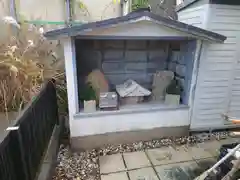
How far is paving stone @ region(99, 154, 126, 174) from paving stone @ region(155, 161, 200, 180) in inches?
19.1

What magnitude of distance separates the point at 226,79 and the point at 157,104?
1153 mm

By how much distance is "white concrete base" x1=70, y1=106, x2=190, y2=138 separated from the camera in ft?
8.47

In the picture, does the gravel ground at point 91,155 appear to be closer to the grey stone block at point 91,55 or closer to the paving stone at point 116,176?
the paving stone at point 116,176

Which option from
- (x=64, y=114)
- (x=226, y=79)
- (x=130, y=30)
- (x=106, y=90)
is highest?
(x=130, y=30)

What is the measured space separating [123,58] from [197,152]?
6.41ft

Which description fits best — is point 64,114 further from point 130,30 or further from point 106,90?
point 130,30

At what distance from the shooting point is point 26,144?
1466mm

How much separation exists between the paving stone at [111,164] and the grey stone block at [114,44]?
182 centimetres

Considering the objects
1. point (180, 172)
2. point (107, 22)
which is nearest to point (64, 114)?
point (107, 22)

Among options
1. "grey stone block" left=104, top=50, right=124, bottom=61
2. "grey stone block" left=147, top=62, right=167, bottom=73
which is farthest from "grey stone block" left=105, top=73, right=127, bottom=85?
"grey stone block" left=147, top=62, right=167, bottom=73

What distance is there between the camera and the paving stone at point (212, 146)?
260 cm

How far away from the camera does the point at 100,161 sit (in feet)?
8.02

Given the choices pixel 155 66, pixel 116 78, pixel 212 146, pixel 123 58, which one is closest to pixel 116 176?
pixel 212 146

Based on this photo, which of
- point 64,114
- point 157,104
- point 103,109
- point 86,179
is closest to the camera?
point 86,179
